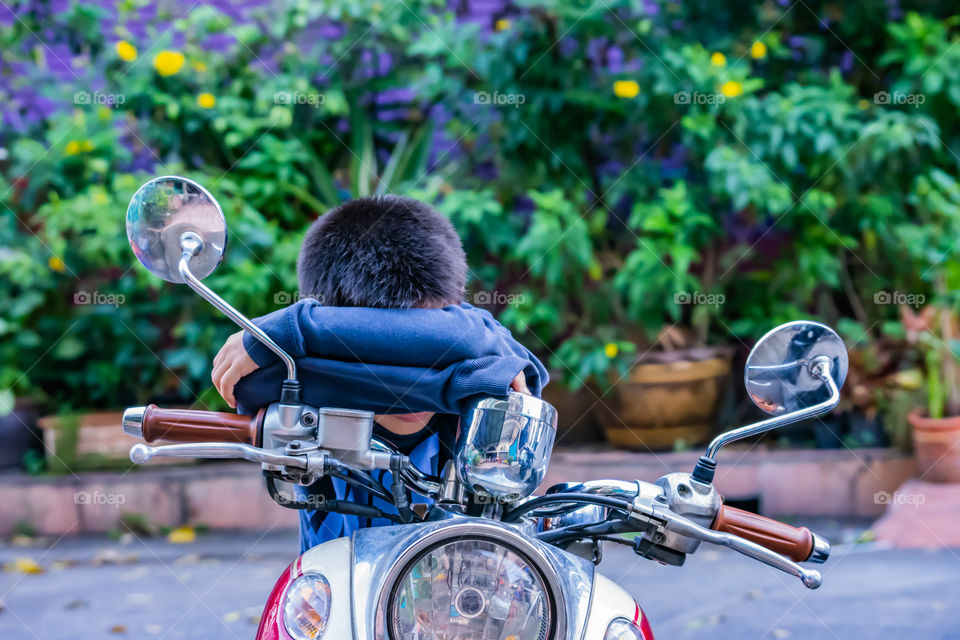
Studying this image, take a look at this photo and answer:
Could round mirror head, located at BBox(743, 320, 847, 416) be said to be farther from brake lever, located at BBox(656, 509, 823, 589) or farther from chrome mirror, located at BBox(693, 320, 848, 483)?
brake lever, located at BBox(656, 509, 823, 589)

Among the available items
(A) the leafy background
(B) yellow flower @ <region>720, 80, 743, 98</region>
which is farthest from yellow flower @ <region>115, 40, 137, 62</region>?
(B) yellow flower @ <region>720, 80, 743, 98</region>

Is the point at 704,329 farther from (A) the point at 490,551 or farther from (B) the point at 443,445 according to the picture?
(A) the point at 490,551

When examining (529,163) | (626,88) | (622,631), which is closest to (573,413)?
(529,163)

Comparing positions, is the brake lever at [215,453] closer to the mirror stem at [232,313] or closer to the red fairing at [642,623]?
the mirror stem at [232,313]

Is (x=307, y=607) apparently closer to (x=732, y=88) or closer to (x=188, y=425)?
(x=188, y=425)

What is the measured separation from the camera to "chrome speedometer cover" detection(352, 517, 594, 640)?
950 mm

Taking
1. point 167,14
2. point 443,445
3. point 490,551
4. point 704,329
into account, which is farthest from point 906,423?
point 167,14

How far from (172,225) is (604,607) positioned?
28.1 inches

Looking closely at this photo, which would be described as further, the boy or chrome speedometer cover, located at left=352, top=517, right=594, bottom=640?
the boy

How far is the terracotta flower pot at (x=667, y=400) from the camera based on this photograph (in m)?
4.13

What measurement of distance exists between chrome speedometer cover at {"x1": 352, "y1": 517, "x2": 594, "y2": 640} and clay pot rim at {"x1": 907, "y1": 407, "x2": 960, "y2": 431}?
11.3ft

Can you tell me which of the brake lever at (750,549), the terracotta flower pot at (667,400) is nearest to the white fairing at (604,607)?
the brake lever at (750,549)

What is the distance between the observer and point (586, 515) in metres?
1.29

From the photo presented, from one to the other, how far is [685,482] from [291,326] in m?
0.54
